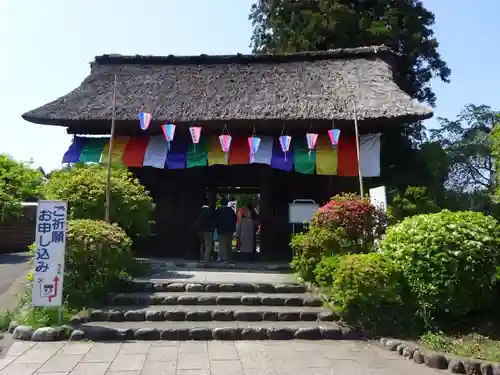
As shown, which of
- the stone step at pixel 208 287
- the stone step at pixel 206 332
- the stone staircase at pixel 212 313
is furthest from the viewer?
the stone step at pixel 208 287

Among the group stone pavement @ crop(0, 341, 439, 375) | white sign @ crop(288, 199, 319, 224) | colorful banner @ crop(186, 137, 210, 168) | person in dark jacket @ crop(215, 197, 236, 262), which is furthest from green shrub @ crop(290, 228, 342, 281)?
colorful banner @ crop(186, 137, 210, 168)

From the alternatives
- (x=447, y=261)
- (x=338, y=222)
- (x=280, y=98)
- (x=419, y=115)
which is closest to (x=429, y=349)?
(x=447, y=261)

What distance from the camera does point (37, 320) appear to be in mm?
6992

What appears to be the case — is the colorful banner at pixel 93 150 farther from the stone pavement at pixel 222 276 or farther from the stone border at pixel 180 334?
the stone border at pixel 180 334

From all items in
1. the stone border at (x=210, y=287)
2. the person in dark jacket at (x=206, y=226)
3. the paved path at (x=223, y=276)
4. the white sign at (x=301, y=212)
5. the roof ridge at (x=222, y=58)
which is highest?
the roof ridge at (x=222, y=58)

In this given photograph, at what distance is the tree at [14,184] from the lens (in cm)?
1736

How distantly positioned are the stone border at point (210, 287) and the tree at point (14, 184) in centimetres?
1105

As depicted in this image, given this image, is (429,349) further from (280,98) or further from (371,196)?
(280,98)

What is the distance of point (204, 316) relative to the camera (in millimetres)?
7578

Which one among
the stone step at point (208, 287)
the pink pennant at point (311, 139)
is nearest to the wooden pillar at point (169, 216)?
the pink pennant at point (311, 139)

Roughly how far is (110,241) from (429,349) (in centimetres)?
557

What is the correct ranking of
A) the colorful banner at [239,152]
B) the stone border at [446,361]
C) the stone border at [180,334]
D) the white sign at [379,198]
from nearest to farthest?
the stone border at [446,361] → the stone border at [180,334] → the white sign at [379,198] → the colorful banner at [239,152]

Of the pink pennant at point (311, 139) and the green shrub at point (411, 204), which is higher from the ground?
the pink pennant at point (311, 139)

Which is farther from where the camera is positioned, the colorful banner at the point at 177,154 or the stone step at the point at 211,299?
the colorful banner at the point at 177,154
